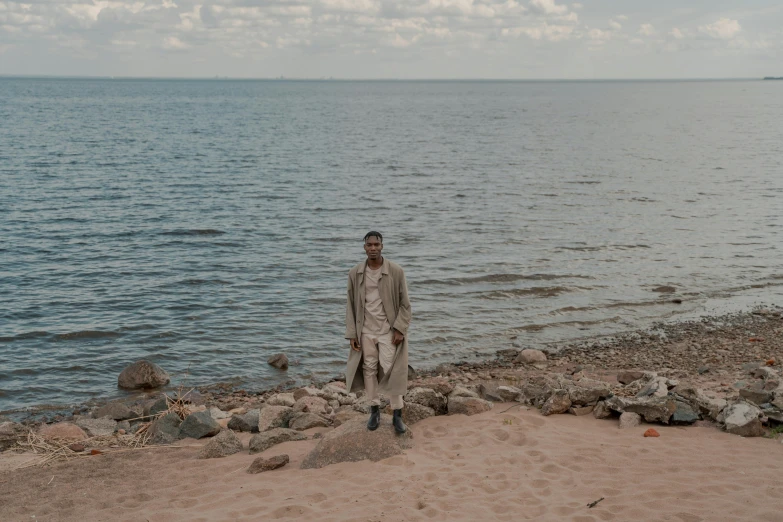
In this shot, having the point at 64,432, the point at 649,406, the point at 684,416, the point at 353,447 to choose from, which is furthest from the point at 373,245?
the point at 64,432

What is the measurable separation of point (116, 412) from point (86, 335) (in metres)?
4.49

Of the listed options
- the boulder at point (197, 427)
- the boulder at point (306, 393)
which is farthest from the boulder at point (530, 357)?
the boulder at point (197, 427)

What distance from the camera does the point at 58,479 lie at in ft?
29.8

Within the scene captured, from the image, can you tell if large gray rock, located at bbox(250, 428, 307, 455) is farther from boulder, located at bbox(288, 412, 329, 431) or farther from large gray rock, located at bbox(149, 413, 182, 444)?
large gray rock, located at bbox(149, 413, 182, 444)

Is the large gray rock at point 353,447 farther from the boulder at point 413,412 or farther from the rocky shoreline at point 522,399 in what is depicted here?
the boulder at point 413,412

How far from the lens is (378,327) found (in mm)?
8805

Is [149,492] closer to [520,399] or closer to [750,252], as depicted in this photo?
[520,399]

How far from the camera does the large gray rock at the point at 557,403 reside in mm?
10023

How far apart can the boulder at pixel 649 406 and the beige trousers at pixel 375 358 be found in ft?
9.76

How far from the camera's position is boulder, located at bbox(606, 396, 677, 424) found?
374 inches

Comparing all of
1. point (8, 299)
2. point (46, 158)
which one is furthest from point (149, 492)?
point (46, 158)

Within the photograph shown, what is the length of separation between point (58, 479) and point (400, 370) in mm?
4332

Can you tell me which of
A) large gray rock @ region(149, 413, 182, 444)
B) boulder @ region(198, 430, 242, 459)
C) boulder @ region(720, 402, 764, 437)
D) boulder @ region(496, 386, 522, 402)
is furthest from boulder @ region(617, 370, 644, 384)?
large gray rock @ region(149, 413, 182, 444)

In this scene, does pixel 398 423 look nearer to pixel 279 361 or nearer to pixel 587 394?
pixel 587 394
